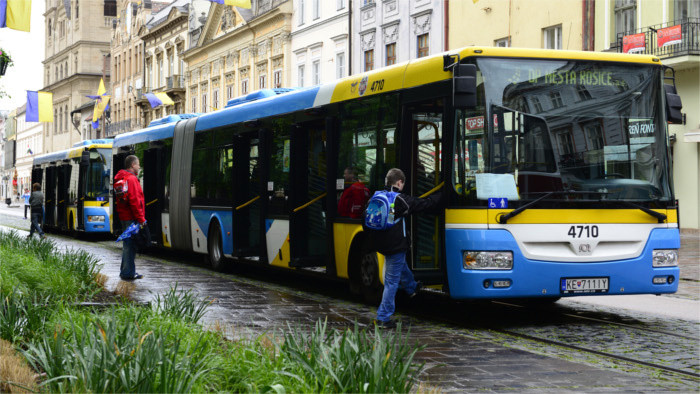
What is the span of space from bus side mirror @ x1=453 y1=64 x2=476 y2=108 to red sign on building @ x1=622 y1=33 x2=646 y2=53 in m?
→ 21.5

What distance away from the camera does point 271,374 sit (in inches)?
238

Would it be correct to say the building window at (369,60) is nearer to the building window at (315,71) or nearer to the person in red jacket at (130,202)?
the building window at (315,71)

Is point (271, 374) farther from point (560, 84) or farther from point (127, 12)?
point (127, 12)

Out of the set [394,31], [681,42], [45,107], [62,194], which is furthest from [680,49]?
[62,194]

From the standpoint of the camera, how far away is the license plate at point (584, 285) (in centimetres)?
1076

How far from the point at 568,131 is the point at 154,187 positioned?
44.8 feet

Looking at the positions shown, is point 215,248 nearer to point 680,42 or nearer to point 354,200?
point 354,200

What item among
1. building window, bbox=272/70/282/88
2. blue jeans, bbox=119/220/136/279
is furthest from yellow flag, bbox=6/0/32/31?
building window, bbox=272/70/282/88

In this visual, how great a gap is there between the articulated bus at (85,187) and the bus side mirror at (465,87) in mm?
22133

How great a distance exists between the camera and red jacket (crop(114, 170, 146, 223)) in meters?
15.5

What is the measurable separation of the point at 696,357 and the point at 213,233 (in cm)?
1124

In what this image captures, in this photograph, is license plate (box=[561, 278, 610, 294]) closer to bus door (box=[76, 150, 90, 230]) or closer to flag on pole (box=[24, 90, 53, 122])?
bus door (box=[76, 150, 90, 230])

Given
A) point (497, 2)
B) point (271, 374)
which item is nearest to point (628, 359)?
point (271, 374)

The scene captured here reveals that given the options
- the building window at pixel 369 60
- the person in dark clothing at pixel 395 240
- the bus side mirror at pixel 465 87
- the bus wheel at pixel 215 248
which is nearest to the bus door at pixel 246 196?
the bus wheel at pixel 215 248
